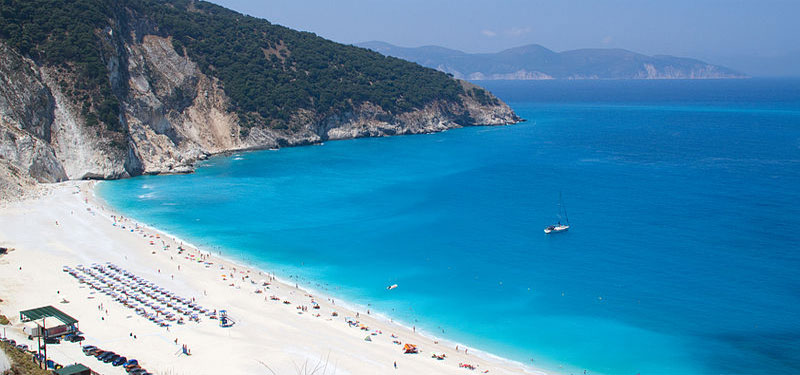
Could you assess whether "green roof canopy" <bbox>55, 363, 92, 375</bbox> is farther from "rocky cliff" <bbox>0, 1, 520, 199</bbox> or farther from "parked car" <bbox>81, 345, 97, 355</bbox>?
"rocky cliff" <bbox>0, 1, 520, 199</bbox>

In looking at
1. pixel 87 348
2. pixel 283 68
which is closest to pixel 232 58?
pixel 283 68

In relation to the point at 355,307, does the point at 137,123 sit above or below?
above

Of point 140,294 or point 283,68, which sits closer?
point 140,294

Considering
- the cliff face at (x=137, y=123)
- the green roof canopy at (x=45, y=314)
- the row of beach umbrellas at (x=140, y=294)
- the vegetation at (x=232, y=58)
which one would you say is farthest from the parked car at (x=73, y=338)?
the vegetation at (x=232, y=58)

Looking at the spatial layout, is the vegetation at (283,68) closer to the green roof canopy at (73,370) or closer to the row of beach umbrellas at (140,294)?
the row of beach umbrellas at (140,294)

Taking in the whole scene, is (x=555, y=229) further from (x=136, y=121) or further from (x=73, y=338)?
(x=136, y=121)

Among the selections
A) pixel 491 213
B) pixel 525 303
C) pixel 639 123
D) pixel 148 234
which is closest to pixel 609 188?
pixel 491 213

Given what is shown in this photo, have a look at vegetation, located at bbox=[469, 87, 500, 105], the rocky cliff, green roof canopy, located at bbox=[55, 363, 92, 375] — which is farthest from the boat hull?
vegetation, located at bbox=[469, 87, 500, 105]
